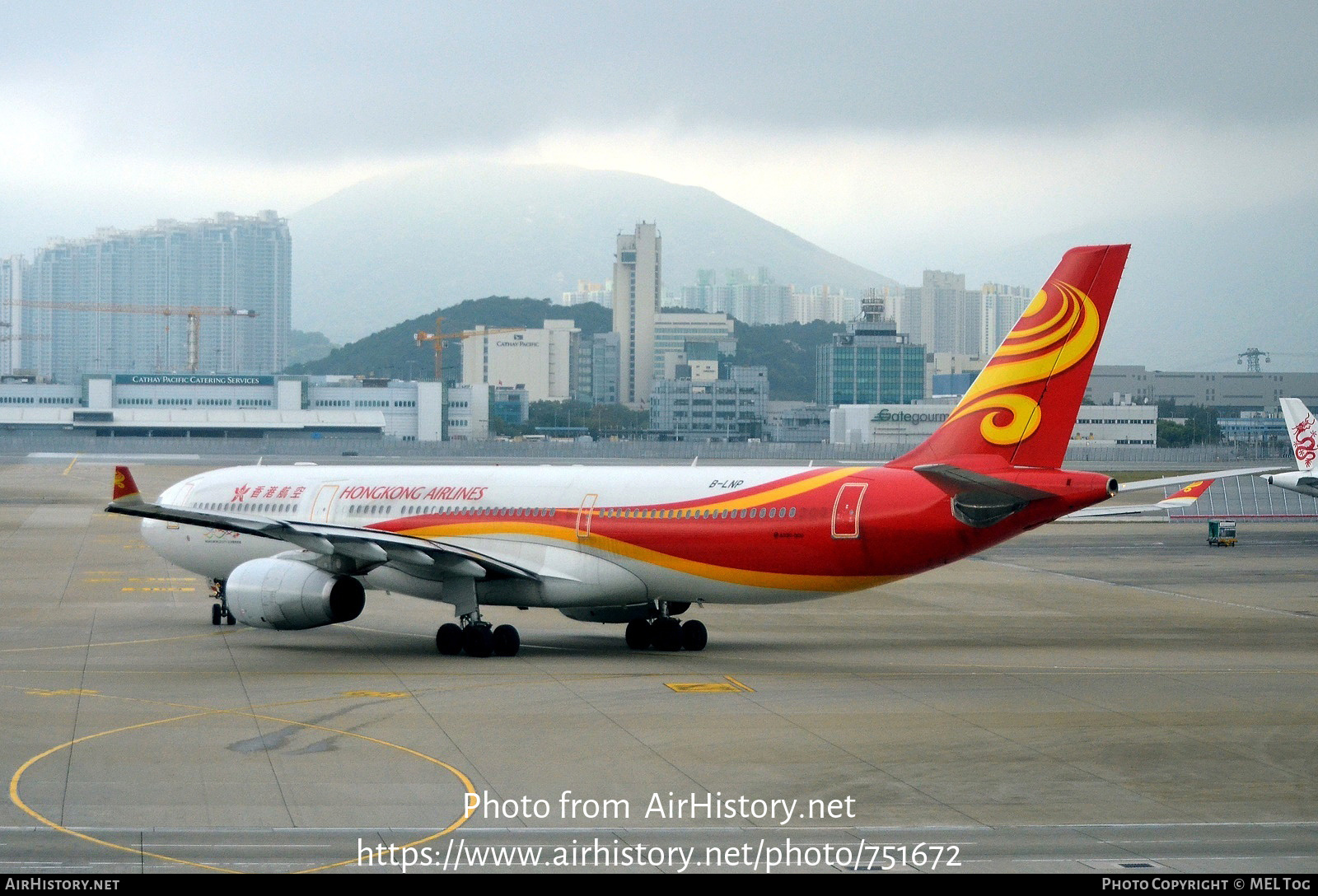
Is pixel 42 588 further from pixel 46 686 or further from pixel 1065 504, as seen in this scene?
pixel 1065 504

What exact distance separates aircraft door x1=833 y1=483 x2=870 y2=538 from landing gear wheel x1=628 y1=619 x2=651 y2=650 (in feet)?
17.1

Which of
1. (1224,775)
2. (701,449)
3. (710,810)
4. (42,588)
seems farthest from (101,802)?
(701,449)

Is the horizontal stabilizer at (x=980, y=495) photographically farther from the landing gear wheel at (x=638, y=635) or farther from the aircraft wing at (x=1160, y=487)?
the landing gear wheel at (x=638, y=635)

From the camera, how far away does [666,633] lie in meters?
30.5

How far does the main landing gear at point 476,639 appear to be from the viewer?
29.5 meters

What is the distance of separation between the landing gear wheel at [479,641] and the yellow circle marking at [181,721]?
703cm

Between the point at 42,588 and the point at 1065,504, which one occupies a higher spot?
the point at 1065,504

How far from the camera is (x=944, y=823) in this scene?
16.1 meters

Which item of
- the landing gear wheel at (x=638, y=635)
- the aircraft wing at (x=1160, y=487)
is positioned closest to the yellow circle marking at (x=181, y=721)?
the landing gear wheel at (x=638, y=635)

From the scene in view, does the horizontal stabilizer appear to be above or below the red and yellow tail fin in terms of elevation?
below

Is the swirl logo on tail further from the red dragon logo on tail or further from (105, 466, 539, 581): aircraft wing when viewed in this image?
the red dragon logo on tail

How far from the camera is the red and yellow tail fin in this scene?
27.7 metres

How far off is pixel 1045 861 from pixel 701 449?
423 feet

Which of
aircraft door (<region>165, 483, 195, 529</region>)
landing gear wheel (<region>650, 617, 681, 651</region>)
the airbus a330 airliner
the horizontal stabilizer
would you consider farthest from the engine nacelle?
the horizontal stabilizer
